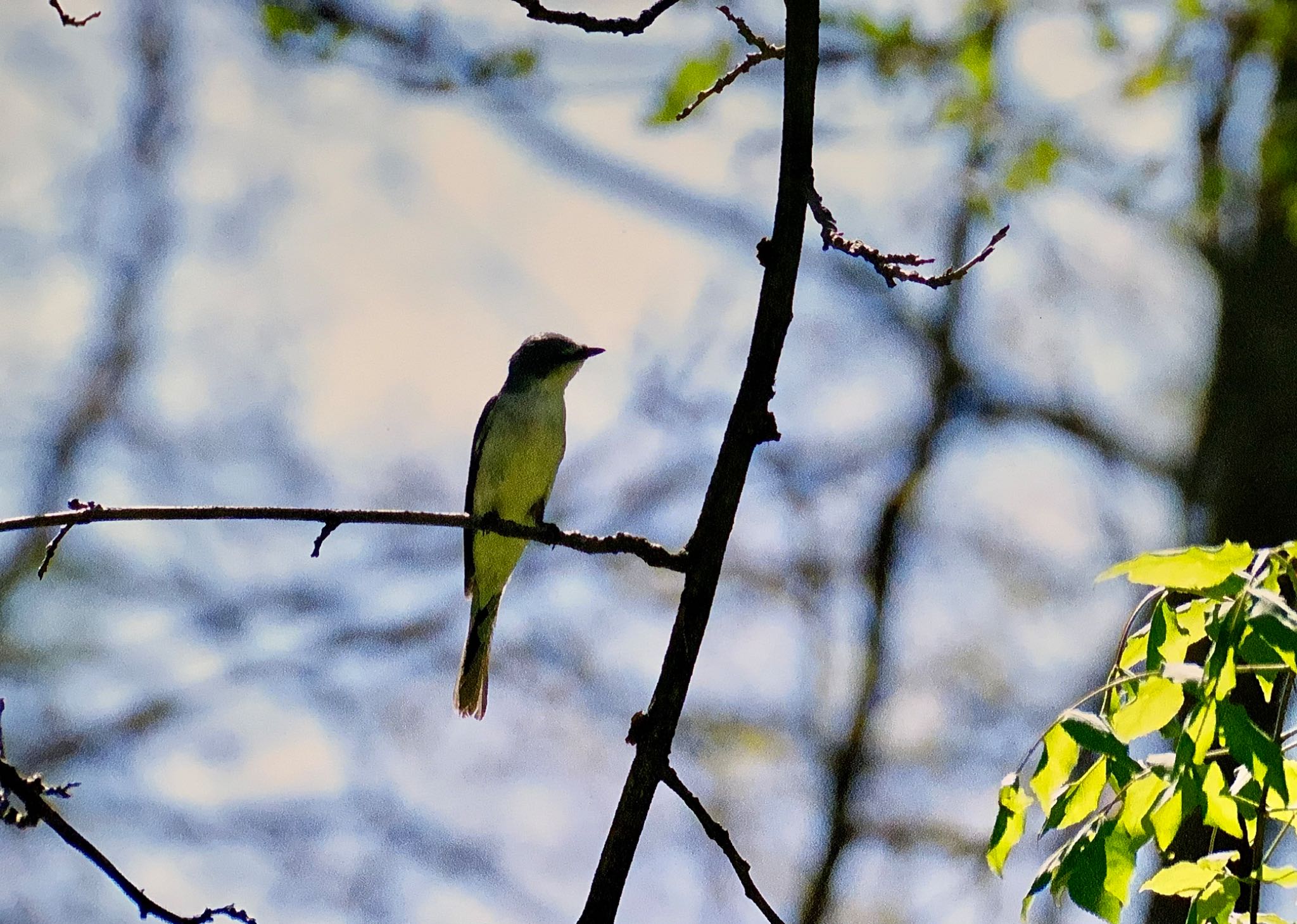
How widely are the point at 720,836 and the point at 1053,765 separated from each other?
617 mm

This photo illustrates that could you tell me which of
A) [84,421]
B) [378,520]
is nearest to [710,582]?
[378,520]

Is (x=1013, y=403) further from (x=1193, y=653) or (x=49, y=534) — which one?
(x=49, y=534)

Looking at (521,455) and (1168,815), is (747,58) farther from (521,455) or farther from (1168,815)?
(521,455)

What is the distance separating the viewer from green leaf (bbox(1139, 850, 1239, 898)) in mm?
2297

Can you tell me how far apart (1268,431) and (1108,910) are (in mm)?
7237

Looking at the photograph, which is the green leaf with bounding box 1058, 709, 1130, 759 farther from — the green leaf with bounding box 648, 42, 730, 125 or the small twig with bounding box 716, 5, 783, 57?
the green leaf with bounding box 648, 42, 730, 125

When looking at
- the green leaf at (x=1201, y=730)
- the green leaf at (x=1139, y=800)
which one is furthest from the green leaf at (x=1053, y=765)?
the green leaf at (x=1201, y=730)

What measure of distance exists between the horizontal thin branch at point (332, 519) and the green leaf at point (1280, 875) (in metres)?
1.09

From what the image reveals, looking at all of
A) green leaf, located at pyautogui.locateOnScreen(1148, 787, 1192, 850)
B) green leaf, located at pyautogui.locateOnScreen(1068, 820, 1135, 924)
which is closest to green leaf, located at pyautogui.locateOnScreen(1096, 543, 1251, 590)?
green leaf, located at pyautogui.locateOnScreen(1148, 787, 1192, 850)

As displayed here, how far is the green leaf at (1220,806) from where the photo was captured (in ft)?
7.29

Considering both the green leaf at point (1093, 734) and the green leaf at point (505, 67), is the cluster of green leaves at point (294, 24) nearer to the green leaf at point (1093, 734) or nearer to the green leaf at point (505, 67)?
the green leaf at point (505, 67)

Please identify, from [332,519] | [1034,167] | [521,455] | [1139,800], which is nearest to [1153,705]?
[1139,800]

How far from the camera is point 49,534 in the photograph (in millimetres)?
12883

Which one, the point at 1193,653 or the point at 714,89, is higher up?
the point at 1193,653
